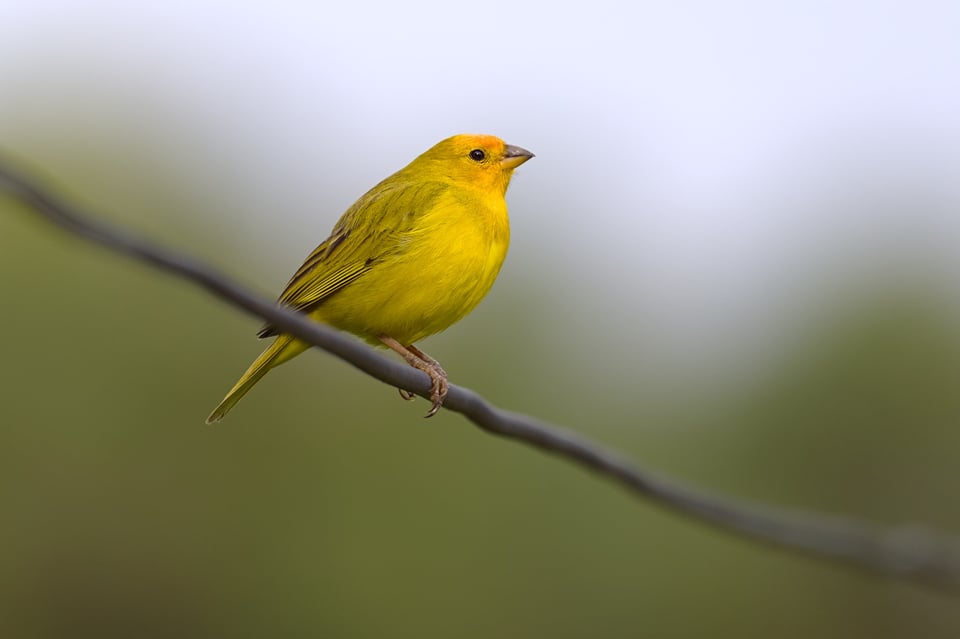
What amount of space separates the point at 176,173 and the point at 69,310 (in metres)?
4.86

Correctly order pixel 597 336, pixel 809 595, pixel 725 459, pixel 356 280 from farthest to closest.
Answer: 1. pixel 597 336
2. pixel 725 459
3. pixel 809 595
4. pixel 356 280

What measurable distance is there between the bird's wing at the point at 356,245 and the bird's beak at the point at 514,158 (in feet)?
1.74

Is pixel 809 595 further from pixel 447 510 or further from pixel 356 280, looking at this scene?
pixel 356 280

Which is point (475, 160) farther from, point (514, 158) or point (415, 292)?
point (415, 292)

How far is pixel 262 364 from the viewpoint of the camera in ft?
16.0

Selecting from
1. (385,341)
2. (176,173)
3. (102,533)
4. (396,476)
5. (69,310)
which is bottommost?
(102,533)

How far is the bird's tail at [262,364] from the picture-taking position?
4801 mm

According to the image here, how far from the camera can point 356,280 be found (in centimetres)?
497

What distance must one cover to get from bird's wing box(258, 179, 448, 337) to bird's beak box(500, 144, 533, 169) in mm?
531

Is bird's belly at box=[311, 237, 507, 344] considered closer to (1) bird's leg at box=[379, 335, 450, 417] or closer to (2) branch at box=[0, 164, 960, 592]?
(1) bird's leg at box=[379, 335, 450, 417]

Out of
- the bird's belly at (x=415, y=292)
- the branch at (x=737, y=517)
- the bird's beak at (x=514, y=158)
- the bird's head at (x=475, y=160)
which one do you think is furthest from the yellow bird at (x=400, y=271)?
the branch at (x=737, y=517)

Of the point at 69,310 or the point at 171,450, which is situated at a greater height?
the point at 69,310

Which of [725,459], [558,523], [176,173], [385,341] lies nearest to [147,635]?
[558,523]

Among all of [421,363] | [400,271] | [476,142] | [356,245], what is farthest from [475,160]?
[421,363]
